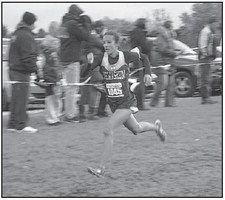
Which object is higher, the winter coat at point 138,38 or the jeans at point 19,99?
the winter coat at point 138,38

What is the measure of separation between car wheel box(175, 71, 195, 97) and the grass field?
4.62 metres

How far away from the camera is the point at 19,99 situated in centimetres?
911

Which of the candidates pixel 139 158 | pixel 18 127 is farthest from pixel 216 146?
pixel 18 127

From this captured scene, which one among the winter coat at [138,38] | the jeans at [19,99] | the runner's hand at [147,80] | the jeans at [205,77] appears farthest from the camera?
the jeans at [205,77]

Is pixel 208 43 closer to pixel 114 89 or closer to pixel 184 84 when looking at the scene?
pixel 184 84

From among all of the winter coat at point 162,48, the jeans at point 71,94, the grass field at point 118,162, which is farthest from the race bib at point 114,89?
the jeans at point 71,94

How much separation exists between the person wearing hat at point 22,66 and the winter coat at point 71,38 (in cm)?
130

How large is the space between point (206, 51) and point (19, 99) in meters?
4.16

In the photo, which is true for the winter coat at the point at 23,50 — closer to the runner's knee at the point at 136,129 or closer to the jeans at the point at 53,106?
the jeans at the point at 53,106

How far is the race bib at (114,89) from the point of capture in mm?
4568

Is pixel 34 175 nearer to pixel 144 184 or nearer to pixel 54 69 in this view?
pixel 144 184

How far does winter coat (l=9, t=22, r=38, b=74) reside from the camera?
831 centimetres

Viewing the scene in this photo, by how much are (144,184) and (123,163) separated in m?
0.94

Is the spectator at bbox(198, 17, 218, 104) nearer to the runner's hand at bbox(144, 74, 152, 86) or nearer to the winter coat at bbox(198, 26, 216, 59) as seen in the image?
the winter coat at bbox(198, 26, 216, 59)
